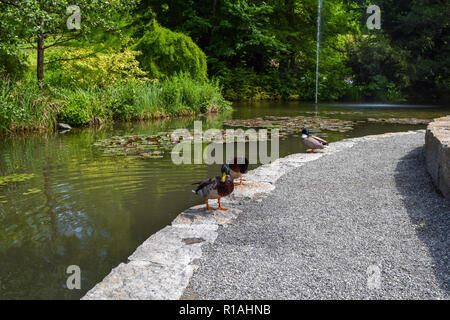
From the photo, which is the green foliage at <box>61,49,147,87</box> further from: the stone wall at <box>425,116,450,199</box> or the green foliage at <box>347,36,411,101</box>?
the green foliage at <box>347,36,411,101</box>

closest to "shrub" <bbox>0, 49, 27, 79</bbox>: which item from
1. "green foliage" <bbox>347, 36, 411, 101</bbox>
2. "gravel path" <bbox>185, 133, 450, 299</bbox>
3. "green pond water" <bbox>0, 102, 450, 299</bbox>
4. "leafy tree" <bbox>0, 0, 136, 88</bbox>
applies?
"leafy tree" <bbox>0, 0, 136, 88</bbox>

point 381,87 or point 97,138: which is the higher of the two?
point 381,87

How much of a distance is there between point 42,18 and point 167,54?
9.03 m

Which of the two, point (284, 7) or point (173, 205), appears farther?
point (284, 7)

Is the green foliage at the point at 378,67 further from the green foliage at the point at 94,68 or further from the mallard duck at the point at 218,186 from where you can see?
the mallard duck at the point at 218,186

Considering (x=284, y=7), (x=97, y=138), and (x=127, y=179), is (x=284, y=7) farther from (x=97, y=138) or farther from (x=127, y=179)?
(x=127, y=179)

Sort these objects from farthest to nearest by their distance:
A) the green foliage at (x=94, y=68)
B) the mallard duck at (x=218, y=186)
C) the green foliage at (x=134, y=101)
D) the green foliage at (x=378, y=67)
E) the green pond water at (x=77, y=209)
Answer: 1. the green foliage at (x=378, y=67)
2. the green foliage at (x=94, y=68)
3. the green foliage at (x=134, y=101)
4. the mallard duck at (x=218, y=186)
5. the green pond water at (x=77, y=209)

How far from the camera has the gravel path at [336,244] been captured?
246 centimetres

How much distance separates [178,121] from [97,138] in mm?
4029

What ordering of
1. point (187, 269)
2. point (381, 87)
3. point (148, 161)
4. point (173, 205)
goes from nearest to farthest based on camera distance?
point (187, 269), point (173, 205), point (148, 161), point (381, 87)

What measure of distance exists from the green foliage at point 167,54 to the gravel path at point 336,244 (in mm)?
13525

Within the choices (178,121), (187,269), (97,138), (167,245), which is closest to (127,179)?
(167,245)

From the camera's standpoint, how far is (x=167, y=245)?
3158 mm

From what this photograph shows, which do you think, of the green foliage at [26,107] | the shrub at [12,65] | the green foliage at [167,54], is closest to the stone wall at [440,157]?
the green foliage at [26,107]
